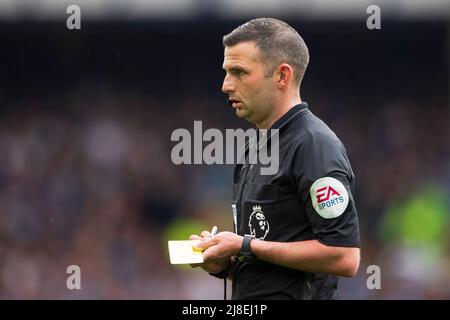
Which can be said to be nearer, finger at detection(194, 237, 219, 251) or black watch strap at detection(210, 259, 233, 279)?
finger at detection(194, 237, 219, 251)

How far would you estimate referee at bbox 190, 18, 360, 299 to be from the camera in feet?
8.21

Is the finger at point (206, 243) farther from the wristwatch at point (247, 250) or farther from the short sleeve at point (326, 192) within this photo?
the short sleeve at point (326, 192)

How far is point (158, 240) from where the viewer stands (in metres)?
7.51

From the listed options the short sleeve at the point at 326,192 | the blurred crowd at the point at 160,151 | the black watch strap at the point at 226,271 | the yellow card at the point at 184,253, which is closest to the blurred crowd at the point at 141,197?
the blurred crowd at the point at 160,151

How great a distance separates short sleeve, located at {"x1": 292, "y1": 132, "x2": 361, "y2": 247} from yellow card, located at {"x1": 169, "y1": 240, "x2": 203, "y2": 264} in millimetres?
399

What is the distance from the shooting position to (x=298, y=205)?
257cm

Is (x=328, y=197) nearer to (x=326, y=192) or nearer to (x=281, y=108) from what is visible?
(x=326, y=192)

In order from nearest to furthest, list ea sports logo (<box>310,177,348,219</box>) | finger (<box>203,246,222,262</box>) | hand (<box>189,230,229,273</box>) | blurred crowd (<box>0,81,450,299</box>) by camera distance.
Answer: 1. ea sports logo (<box>310,177,348,219</box>)
2. finger (<box>203,246,222,262</box>)
3. hand (<box>189,230,229,273</box>)
4. blurred crowd (<box>0,81,450,299</box>)

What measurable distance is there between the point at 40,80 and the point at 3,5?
100cm

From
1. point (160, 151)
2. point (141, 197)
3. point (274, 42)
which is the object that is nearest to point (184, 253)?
point (274, 42)

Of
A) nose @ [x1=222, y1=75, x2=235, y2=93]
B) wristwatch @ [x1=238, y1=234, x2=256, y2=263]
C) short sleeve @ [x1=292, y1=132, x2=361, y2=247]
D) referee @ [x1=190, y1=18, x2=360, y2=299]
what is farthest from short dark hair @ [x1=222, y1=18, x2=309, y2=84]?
wristwatch @ [x1=238, y1=234, x2=256, y2=263]

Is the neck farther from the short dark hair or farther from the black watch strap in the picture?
the black watch strap
